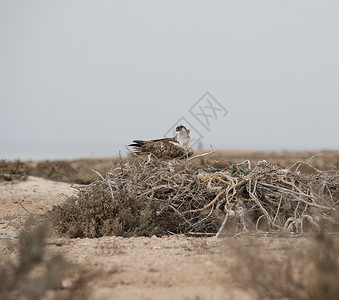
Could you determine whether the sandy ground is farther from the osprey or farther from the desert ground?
the osprey

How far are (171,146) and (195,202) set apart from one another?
4.14 ft

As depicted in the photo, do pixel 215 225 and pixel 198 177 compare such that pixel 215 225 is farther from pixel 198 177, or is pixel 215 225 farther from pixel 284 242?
pixel 284 242

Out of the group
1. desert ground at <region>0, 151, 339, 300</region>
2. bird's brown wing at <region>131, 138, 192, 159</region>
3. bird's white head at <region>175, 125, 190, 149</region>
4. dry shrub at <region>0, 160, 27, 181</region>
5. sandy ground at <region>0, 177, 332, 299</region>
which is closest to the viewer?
desert ground at <region>0, 151, 339, 300</region>

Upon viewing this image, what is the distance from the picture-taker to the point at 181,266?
416cm

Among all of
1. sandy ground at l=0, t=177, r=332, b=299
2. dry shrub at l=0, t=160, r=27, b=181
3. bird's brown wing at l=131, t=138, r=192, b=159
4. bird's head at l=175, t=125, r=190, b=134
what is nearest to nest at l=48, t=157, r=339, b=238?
bird's brown wing at l=131, t=138, r=192, b=159

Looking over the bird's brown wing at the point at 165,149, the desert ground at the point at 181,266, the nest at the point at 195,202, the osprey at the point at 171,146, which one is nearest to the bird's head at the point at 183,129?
the osprey at the point at 171,146

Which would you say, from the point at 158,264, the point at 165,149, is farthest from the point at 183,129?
the point at 158,264

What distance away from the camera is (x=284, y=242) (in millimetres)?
4996

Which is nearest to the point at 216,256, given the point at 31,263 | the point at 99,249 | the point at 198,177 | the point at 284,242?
the point at 284,242

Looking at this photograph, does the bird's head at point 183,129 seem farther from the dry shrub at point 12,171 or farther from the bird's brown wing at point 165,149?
the dry shrub at point 12,171

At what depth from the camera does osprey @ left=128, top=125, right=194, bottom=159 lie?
7.52 metres

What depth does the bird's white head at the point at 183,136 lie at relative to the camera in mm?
7625

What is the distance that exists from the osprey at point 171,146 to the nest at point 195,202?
0.45 meters

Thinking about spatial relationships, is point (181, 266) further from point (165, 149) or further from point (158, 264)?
point (165, 149)
